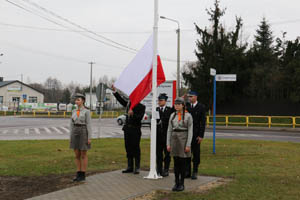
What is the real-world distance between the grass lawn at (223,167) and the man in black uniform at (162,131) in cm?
112

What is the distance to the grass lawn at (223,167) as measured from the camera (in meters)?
6.53

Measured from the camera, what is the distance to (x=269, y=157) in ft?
37.9

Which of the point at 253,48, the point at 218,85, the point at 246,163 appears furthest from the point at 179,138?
the point at 253,48

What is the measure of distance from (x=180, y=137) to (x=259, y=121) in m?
28.4

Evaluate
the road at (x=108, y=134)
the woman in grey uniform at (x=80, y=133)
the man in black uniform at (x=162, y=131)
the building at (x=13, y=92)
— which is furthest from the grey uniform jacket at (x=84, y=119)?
the building at (x=13, y=92)

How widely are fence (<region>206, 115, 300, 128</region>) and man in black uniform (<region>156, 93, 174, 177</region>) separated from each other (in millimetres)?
25050

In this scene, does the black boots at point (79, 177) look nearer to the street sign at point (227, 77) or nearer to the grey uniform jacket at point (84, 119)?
the grey uniform jacket at point (84, 119)

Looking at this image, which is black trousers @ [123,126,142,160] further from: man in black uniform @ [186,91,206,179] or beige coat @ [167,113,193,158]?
beige coat @ [167,113,193,158]

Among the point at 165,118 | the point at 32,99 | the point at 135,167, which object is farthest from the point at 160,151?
the point at 32,99

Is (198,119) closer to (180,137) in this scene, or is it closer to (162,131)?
(162,131)

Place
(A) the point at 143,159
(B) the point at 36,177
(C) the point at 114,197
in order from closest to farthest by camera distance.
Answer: (C) the point at 114,197 < (B) the point at 36,177 < (A) the point at 143,159

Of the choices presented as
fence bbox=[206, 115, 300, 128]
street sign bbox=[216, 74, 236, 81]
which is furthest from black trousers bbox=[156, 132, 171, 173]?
fence bbox=[206, 115, 300, 128]

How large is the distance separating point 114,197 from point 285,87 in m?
31.7

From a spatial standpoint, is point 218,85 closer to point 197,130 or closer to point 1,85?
point 197,130
